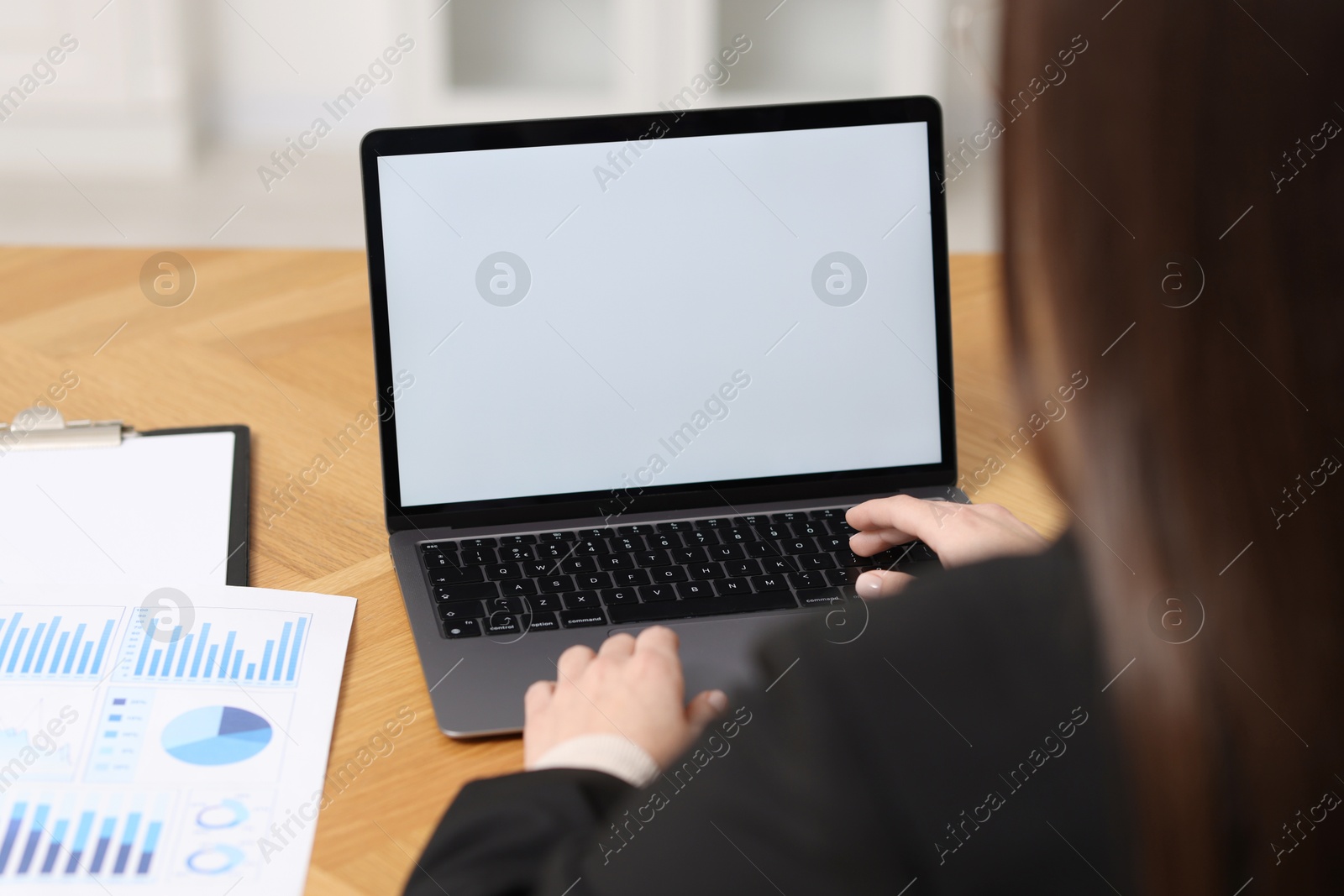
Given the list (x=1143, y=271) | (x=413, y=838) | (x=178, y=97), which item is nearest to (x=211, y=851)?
(x=413, y=838)

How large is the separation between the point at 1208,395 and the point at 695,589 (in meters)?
0.44

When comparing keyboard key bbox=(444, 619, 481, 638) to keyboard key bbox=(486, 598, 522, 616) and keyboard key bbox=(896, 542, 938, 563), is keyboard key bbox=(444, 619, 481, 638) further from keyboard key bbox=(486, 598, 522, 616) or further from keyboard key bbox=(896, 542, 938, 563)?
keyboard key bbox=(896, 542, 938, 563)

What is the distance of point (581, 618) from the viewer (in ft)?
2.51

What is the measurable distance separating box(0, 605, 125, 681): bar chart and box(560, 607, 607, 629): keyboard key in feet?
0.87

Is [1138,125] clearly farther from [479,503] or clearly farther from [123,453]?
[123,453]

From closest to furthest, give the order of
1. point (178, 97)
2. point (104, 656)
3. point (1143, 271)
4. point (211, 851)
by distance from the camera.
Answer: point (1143, 271), point (211, 851), point (104, 656), point (178, 97)

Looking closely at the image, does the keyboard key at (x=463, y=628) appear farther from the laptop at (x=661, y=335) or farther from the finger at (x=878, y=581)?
the finger at (x=878, y=581)

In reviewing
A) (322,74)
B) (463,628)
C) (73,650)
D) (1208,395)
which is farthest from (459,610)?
(322,74)

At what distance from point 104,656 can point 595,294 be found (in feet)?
1.37

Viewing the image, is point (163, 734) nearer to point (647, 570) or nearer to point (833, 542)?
point (647, 570)

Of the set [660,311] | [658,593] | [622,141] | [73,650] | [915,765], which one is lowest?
[915,765]

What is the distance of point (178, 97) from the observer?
319cm

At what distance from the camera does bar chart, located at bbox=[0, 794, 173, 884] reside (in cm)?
55

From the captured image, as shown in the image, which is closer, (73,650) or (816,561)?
(73,650)
